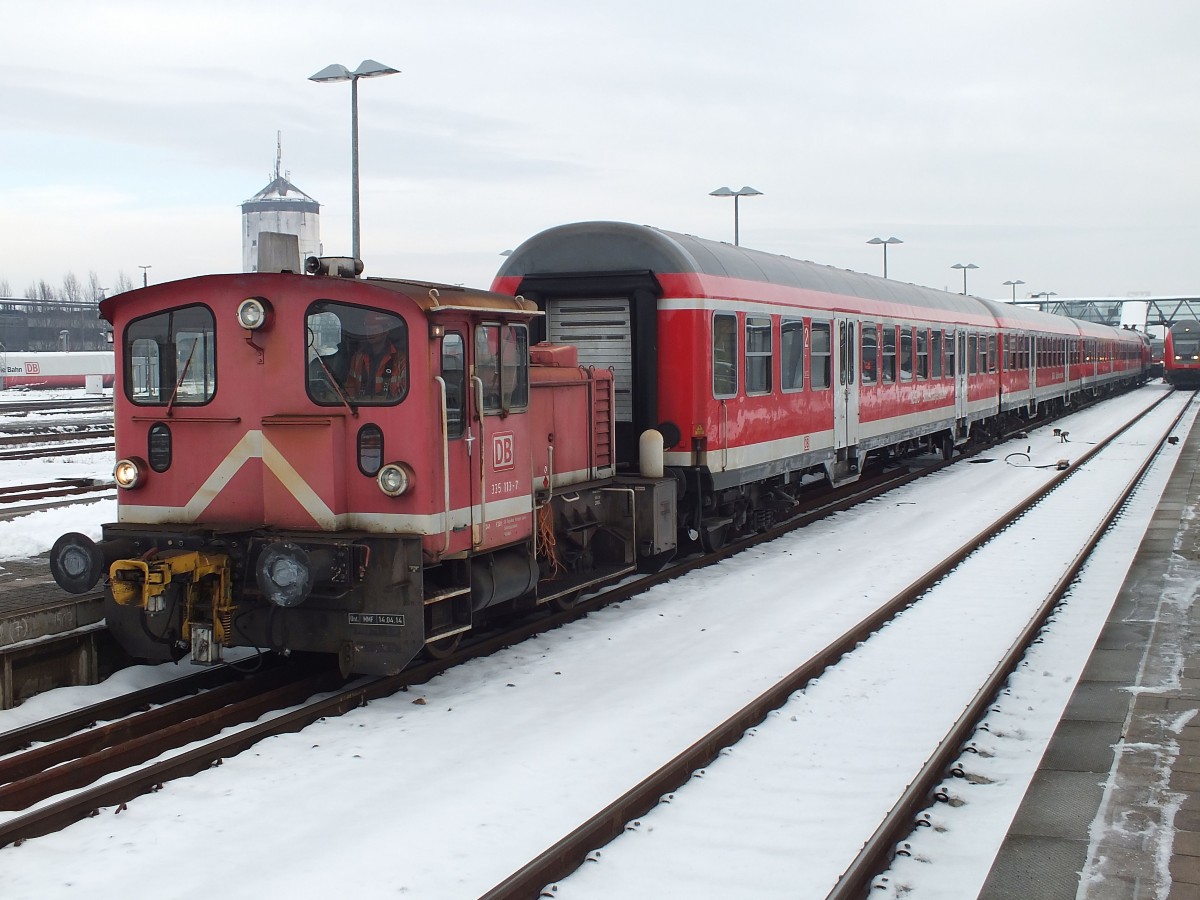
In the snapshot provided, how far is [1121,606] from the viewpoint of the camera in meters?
10.5

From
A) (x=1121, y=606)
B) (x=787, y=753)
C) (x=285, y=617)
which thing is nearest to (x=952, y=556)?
(x=1121, y=606)

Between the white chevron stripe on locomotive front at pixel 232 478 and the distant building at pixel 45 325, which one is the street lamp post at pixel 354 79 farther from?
the distant building at pixel 45 325

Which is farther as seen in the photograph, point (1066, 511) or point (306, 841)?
point (1066, 511)

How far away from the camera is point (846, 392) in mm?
16781

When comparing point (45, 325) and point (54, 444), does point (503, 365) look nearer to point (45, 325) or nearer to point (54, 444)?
point (54, 444)

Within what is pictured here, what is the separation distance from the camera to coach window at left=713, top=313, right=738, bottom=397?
1265 centimetres

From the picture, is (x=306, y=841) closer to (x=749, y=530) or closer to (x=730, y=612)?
(x=730, y=612)

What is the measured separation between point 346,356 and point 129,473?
6.27 feet

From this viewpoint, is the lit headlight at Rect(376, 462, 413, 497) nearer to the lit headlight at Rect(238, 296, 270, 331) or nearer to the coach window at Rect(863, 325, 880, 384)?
the lit headlight at Rect(238, 296, 270, 331)

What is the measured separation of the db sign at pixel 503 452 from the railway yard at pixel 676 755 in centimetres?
Answer: 151

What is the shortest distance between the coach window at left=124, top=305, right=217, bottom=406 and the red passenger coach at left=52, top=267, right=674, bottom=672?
0.05ft

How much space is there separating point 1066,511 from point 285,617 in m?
12.6

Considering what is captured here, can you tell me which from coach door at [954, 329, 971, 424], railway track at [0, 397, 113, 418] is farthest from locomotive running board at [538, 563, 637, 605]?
railway track at [0, 397, 113, 418]

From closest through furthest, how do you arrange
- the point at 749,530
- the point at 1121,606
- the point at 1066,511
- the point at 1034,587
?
1. the point at 1121,606
2. the point at 1034,587
3. the point at 749,530
4. the point at 1066,511
